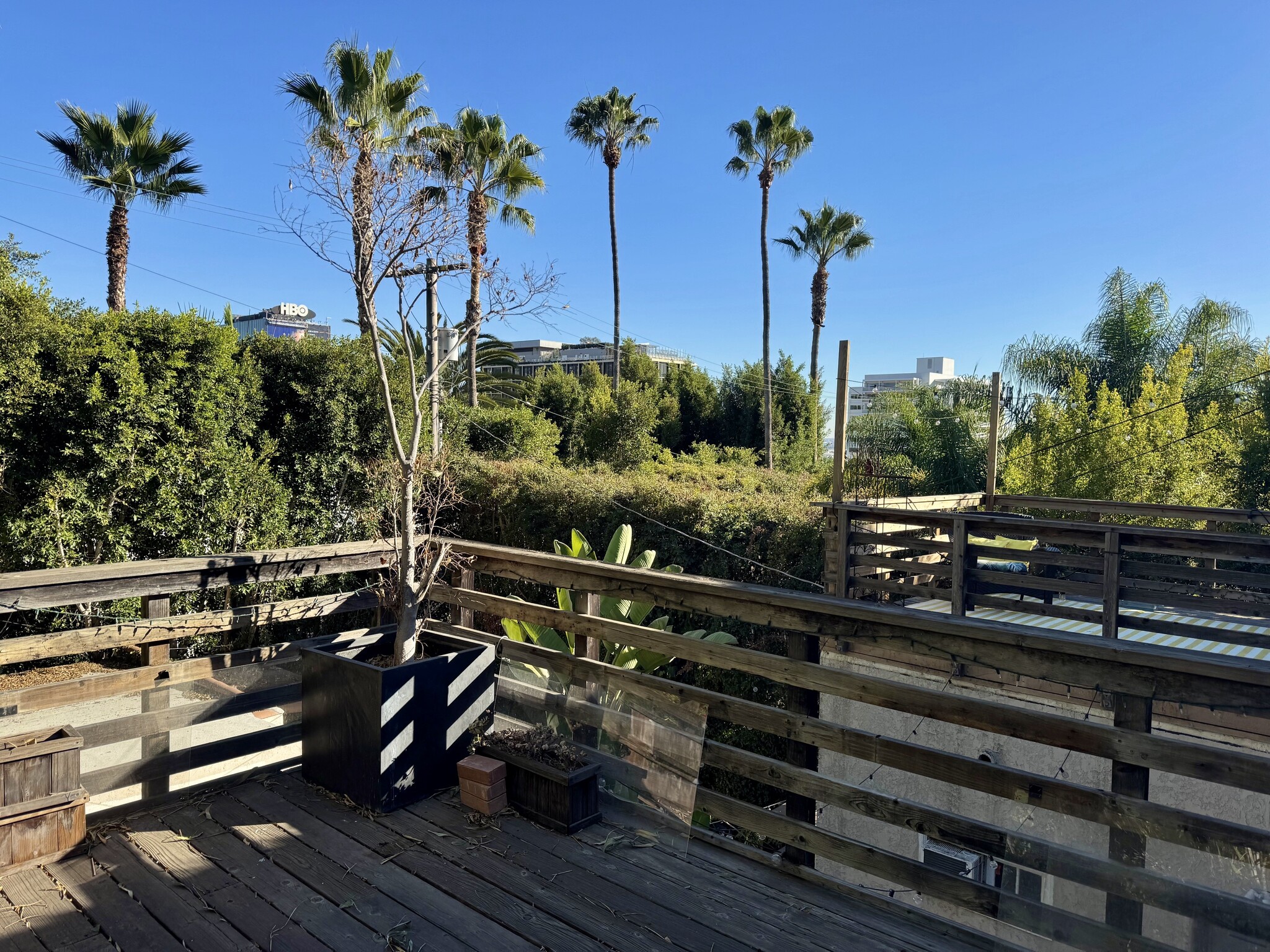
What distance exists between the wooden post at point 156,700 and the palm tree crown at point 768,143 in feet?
79.7

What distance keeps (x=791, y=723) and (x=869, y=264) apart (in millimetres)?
25986

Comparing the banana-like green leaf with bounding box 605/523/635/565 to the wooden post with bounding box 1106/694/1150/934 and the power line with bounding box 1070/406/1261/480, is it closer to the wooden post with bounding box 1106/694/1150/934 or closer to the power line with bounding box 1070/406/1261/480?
the wooden post with bounding box 1106/694/1150/934

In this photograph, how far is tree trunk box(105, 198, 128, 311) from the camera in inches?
514

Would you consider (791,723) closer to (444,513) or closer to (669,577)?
(669,577)

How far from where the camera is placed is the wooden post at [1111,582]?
203 inches

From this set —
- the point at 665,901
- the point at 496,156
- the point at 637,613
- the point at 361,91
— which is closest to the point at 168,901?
the point at 665,901

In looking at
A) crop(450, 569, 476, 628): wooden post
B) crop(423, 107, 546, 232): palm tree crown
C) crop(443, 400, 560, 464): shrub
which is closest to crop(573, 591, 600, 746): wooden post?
crop(450, 569, 476, 628): wooden post

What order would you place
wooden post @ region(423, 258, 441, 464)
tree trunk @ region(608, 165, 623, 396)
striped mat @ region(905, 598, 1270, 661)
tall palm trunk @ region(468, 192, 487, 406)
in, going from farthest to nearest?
tree trunk @ region(608, 165, 623, 396)
striped mat @ region(905, 598, 1270, 661)
tall palm trunk @ region(468, 192, 487, 406)
wooden post @ region(423, 258, 441, 464)

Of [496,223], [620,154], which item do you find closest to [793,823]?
[496,223]

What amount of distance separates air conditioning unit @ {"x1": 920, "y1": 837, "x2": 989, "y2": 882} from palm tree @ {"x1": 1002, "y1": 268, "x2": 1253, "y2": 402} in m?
14.5

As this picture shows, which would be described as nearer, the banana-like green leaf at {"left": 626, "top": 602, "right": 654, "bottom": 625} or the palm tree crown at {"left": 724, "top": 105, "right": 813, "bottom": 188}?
the banana-like green leaf at {"left": 626, "top": 602, "right": 654, "bottom": 625}

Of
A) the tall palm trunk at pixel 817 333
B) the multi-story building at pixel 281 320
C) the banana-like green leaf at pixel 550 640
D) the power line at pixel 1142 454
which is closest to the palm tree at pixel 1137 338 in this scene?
the power line at pixel 1142 454

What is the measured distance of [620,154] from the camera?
25.1 metres

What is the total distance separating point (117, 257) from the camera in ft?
44.0
